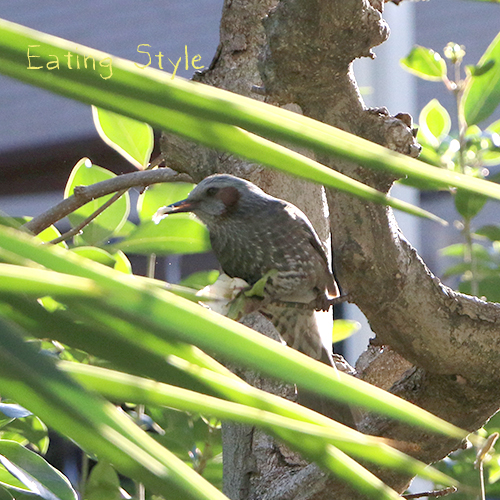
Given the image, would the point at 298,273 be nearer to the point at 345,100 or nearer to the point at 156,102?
the point at 345,100

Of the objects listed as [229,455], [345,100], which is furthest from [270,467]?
[345,100]

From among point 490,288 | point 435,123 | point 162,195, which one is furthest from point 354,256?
point 435,123

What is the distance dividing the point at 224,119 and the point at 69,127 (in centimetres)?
349

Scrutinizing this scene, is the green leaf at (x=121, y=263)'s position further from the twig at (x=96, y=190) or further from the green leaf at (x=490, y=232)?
the green leaf at (x=490, y=232)

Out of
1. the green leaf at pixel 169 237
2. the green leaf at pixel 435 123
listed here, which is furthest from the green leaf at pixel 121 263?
the green leaf at pixel 435 123

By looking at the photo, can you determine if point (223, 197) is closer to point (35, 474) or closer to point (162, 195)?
point (162, 195)

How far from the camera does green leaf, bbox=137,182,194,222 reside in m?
1.40

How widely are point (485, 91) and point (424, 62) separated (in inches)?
10.2

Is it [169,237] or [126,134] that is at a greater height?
[126,134]

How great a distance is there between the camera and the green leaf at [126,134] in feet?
4.40

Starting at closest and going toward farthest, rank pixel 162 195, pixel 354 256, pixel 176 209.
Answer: pixel 354 256
pixel 176 209
pixel 162 195

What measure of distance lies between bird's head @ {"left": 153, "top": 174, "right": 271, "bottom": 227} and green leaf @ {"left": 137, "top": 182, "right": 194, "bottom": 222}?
0.27 metres

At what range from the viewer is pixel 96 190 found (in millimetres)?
1238

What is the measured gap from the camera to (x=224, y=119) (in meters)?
0.20
